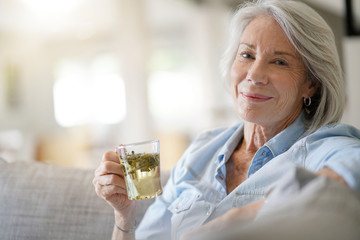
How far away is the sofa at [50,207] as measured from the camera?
5.18 feet

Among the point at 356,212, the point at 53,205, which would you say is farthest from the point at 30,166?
the point at 356,212

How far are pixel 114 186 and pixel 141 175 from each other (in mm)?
157

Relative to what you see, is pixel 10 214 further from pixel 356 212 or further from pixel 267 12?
pixel 356 212

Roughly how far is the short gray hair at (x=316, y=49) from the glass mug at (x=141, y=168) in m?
0.49

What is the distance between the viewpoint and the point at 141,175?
1.18m

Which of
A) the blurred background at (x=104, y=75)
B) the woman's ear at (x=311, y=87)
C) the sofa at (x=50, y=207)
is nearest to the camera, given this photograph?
the woman's ear at (x=311, y=87)

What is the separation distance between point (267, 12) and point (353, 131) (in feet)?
1.48

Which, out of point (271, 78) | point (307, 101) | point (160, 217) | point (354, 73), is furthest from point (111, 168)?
point (354, 73)

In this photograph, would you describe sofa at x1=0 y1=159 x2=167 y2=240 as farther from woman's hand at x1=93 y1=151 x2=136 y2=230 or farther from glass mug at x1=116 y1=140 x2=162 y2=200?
glass mug at x1=116 y1=140 x2=162 y2=200

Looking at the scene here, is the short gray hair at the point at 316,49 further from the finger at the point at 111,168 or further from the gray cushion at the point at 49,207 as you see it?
the gray cushion at the point at 49,207

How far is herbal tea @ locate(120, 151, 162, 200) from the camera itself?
3.89 feet

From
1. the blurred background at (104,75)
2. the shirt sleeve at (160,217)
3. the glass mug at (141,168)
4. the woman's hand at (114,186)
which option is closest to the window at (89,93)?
the blurred background at (104,75)

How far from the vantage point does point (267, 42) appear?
1.39 m

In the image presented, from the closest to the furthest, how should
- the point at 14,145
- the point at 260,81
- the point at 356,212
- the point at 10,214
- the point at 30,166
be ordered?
the point at 356,212 → the point at 260,81 → the point at 10,214 → the point at 30,166 → the point at 14,145
